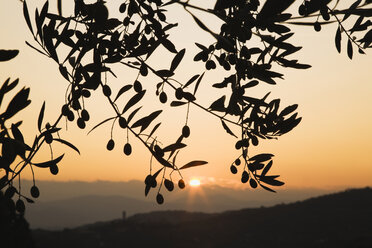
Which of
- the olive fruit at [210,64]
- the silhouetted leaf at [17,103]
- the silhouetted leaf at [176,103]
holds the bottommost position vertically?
the silhouetted leaf at [17,103]

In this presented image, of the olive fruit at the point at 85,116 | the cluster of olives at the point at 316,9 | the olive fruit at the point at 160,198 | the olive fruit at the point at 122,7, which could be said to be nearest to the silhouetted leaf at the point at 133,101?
the olive fruit at the point at 85,116

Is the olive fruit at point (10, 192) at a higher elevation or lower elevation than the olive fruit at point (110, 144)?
lower

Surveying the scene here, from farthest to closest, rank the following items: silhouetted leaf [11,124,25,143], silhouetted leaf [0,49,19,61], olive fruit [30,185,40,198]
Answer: olive fruit [30,185,40,198]
silhouetted leaf [11,124,25,143]
silhouetted leaf [0,49,19,61]

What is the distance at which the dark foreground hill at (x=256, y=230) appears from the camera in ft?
79.1

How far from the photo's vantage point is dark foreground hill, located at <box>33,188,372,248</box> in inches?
949

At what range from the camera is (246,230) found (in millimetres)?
26766

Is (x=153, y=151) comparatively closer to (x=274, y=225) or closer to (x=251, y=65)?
(x=251, y=65)

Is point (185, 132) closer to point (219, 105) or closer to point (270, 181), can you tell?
point (219, 105)

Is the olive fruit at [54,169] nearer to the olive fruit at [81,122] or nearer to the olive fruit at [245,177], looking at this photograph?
the olive fruit at [81,122]

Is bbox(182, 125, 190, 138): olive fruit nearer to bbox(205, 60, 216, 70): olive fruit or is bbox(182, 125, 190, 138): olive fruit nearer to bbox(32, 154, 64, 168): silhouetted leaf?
bbox(205, 60, 216, 70): olive fruit

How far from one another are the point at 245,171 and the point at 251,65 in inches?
29.9

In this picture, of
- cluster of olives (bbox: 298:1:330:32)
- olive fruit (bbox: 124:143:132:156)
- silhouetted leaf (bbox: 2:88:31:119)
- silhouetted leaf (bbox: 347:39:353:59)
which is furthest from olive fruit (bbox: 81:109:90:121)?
silhouetted leaf (bbox: 347:39:353:59)

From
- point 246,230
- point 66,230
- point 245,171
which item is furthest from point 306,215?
point 245,171

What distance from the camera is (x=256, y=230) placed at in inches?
1043
